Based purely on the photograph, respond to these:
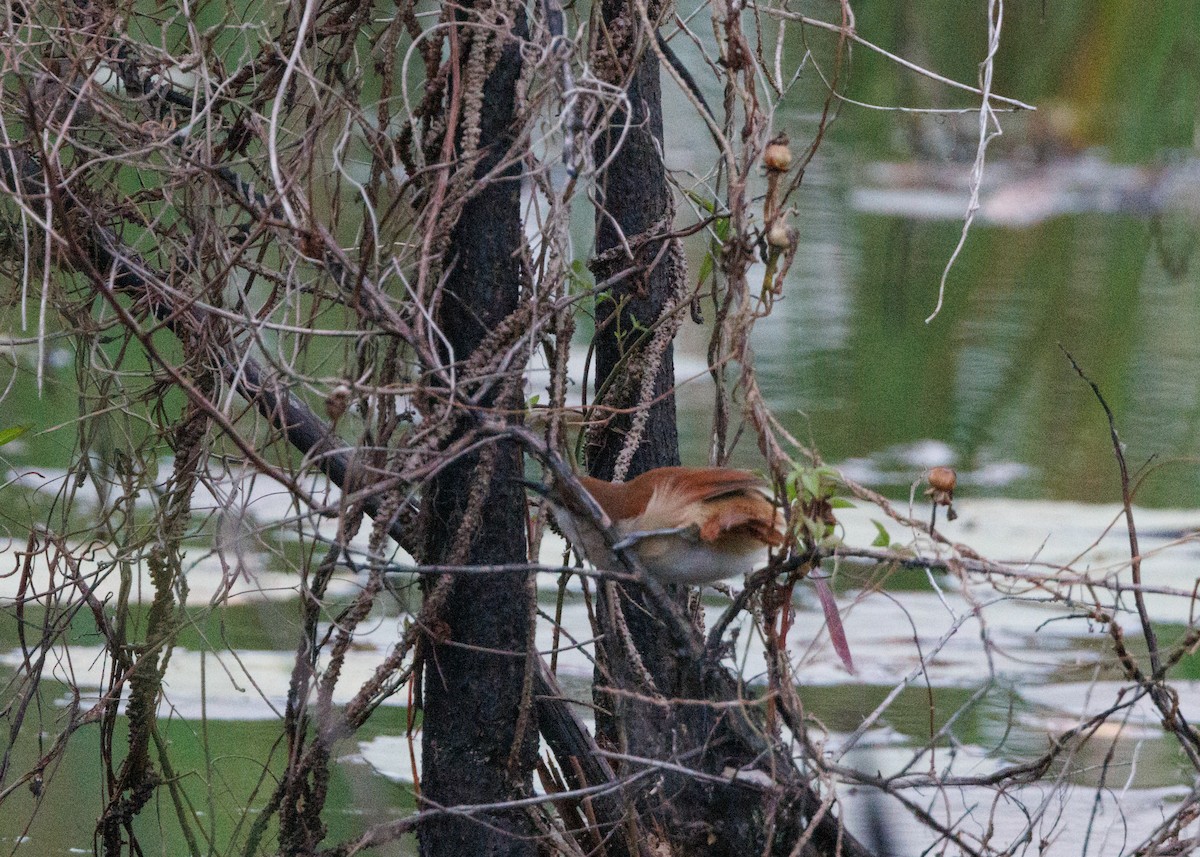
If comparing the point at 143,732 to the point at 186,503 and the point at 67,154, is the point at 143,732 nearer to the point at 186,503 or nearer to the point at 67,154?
the point at 186,503

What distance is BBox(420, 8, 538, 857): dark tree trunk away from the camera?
1.54m

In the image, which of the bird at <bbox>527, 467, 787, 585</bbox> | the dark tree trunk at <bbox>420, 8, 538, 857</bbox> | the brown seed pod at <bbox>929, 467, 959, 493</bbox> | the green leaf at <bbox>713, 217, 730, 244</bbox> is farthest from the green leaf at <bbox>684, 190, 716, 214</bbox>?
the brown seed pod at <bbox>929, 467, 959, 493</bbox>

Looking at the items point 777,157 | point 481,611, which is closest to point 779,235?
point 777,157

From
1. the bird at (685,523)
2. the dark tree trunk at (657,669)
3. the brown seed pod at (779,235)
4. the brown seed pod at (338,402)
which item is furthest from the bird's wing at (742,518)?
the brown seed pod at (338,402)

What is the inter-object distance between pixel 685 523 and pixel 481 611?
1.12ft

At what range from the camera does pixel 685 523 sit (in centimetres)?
134

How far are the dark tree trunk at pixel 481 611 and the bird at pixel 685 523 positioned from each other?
18cm

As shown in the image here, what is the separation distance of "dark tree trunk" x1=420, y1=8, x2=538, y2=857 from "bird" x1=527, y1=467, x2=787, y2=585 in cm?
18

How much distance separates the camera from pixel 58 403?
4020mm

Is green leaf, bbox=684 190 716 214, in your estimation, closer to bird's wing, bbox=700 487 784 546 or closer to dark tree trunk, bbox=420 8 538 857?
dark tree trunk, bbox=420 8 538 857

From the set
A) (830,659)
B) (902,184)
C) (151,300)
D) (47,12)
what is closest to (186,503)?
(151,300)

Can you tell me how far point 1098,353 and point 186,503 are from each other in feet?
12.2

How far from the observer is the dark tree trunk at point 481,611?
1.54m

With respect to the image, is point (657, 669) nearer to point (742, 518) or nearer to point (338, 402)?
point (742, 518)
